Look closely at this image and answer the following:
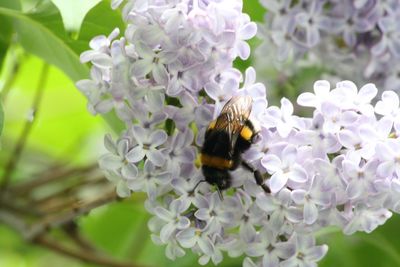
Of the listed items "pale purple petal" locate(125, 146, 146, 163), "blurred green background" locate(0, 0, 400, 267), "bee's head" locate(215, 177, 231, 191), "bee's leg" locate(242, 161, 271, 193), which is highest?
"pale purple petal" locate(125, 146, 146, 163)

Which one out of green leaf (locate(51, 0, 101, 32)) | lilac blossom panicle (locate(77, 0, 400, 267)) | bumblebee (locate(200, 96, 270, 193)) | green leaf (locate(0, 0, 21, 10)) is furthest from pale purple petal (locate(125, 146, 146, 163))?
green leaf (locate(0, 0, 21, 10))

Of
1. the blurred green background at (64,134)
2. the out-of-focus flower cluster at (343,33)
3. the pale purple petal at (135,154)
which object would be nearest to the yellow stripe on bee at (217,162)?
the pale purple petal at (135,154)

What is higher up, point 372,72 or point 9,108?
point 372,72

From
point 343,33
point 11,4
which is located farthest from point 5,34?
point 343,33

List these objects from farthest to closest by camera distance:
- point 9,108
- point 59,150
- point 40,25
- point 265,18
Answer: point 59,150, point 9,108, point 265,18, point 40,25

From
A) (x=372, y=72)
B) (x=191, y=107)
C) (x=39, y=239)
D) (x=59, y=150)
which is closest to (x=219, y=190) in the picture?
(x=191, y=107)

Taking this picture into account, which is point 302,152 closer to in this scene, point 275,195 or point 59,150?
point 275,195

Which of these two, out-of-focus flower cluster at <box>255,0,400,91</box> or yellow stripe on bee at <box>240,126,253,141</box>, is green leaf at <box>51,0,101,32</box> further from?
out-of-focus flower cluster at <box>255,0,400,91</box>
